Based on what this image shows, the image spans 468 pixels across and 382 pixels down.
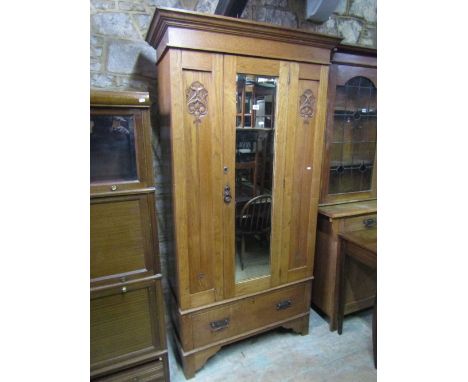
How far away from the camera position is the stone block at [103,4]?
4.88 ft

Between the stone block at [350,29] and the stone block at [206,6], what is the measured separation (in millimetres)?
1036

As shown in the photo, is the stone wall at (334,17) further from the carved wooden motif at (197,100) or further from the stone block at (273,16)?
the carved wooden motif at (197,100)

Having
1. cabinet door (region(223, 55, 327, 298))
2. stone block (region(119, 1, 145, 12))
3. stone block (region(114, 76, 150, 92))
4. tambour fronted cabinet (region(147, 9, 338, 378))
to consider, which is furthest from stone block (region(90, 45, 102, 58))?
cabinet door (region(223, 55, 327, 298))

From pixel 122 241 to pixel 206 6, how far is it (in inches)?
59.1

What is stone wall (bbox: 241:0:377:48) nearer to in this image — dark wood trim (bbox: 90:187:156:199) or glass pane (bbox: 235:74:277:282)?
glass pane (bbox: 235:74:277:282)

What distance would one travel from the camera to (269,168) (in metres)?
1.52

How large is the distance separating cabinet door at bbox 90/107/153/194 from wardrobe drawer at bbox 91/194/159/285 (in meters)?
0.07

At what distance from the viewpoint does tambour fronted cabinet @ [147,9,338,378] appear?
125 cm

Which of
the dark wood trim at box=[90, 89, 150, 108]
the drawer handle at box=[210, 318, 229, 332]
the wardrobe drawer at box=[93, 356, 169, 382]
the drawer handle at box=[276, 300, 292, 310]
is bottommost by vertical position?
the wardrobe drawer at box=[93, 356, 169, 382]

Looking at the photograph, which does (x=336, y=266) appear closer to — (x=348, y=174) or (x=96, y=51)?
(x=348, y=174)

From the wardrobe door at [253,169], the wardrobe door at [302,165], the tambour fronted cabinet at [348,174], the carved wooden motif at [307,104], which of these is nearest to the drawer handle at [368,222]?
the tambour fronted cabinet at [348,174]

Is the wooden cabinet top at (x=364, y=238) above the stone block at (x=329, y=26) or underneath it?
underneath
